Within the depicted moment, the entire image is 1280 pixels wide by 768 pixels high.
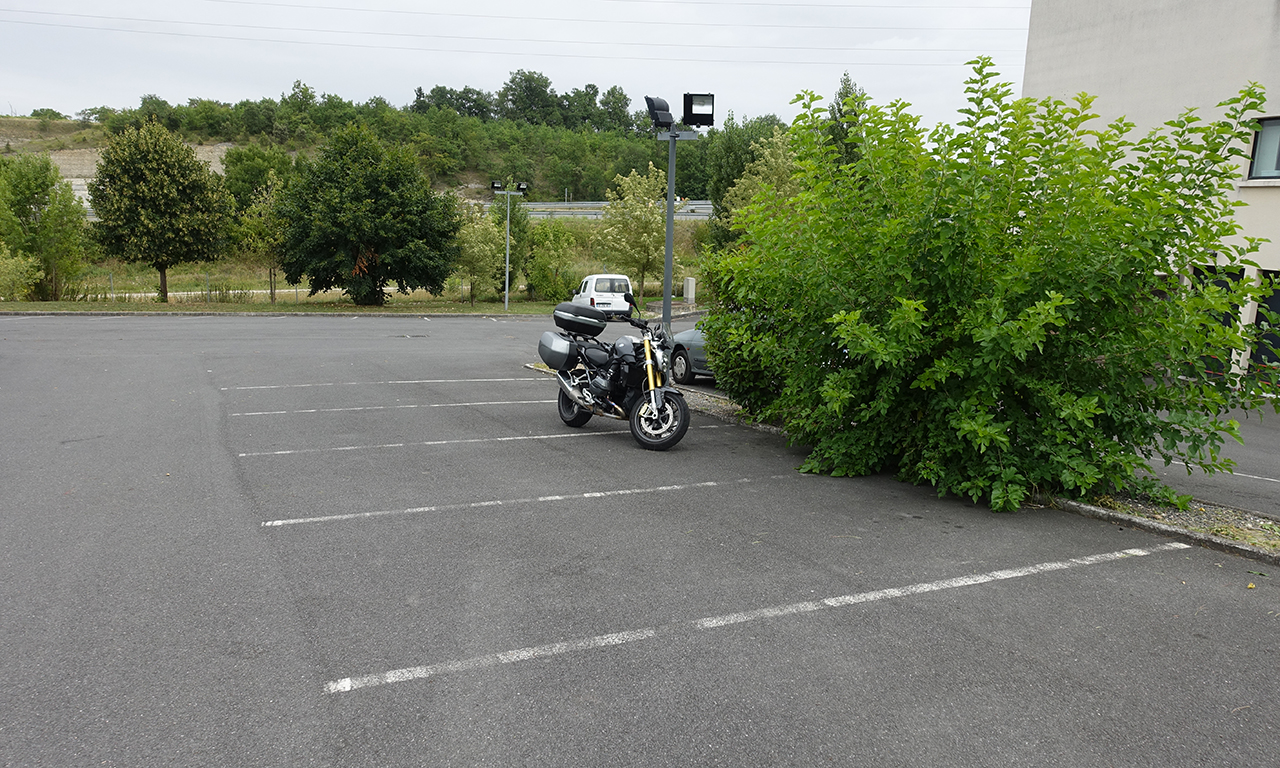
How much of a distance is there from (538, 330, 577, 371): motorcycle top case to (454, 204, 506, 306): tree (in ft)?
89.3

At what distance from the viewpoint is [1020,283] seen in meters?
6.48

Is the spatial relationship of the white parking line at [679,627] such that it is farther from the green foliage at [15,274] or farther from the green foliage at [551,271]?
the green foliage at [551,271]

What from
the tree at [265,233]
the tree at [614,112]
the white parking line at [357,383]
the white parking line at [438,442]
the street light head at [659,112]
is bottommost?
the white parking line at [357,383]

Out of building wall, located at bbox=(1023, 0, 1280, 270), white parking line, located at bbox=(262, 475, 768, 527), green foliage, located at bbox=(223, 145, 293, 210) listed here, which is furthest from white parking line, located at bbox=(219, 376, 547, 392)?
green foliage, located at bbox=(223, 145, 293, 210)

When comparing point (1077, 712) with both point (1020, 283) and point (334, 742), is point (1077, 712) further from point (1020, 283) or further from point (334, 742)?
point (1020, 283)

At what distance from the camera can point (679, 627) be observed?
440 cm

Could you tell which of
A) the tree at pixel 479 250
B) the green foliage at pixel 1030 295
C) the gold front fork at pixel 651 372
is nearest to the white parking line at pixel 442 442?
the gold front fork at pixel 651 372

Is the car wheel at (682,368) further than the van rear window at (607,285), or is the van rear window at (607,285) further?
the van rear window at (607,285)

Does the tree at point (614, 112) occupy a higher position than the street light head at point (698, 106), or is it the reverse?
the tree at point (614, 112)

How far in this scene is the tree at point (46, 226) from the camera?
105ft

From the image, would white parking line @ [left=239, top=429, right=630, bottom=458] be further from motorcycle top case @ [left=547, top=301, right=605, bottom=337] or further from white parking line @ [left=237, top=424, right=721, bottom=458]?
motorcycle top case @ [left=547, top=301, right=605, bottom=337]

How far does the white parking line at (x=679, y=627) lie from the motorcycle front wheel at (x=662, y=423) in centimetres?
392

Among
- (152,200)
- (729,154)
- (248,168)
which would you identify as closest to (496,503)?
(152,200)

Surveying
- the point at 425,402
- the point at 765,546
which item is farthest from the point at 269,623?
the point at 425,402
